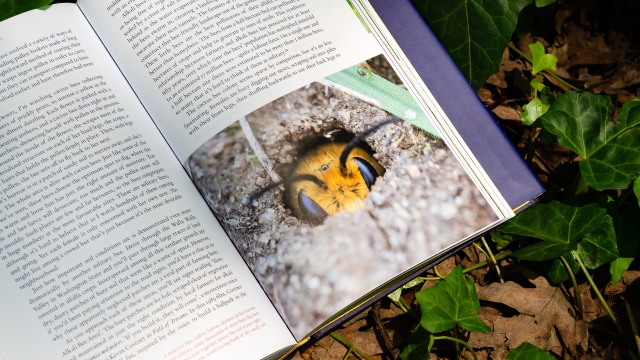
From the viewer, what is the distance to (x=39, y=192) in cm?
108

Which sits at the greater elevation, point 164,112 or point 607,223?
point 164,112

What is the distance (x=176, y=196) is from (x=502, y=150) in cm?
71

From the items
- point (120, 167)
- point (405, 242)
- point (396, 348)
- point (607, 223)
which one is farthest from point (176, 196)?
point (607, 223)

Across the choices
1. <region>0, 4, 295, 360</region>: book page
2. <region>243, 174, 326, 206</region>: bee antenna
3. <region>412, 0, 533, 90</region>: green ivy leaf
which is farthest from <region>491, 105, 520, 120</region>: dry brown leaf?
<region>0, 4, 295, 360</region>: book page

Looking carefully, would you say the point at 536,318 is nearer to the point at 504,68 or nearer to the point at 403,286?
the point at 403,286

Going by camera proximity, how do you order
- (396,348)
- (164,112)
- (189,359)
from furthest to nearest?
(396,348) < (164,112) < (189,359)

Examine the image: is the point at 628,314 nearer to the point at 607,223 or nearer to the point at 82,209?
the point at 607,223

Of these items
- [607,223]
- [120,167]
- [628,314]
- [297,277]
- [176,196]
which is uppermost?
[120,167]

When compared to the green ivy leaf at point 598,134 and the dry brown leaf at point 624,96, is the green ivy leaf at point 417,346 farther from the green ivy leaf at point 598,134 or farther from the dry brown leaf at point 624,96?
the dry brown leaf at point 624,96

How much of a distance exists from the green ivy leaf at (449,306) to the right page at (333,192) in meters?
0.11

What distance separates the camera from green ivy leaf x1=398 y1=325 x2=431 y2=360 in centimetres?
119

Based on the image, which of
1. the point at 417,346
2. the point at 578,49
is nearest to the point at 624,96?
the point at 578,49

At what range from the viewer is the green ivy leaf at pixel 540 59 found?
4.67 ft

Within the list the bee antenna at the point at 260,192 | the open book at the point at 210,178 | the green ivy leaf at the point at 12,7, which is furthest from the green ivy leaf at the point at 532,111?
the green ivy leaf at the point at 12,7
